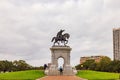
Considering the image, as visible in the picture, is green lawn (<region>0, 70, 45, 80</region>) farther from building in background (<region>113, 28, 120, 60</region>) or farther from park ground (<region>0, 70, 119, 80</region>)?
building in background (<region>113, 28, 120, 60</region>)

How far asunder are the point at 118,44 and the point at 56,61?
322 ft

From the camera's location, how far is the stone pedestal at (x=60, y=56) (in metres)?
70.3

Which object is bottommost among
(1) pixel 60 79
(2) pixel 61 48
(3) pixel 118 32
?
(1) pixel 60 79

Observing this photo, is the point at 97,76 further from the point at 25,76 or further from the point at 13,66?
the point at 13,66

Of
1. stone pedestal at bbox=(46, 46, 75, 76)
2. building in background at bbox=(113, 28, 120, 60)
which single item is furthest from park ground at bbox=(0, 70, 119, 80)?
building in background at bbox=(113, 28, 120, 60)

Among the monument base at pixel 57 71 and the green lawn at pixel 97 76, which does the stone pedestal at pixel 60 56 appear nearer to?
the monument base at pixel 57 71

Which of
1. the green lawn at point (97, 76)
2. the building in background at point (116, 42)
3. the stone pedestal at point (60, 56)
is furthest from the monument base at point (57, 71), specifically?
the building in background at point (116, 42)

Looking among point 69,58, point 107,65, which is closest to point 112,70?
point 107,65

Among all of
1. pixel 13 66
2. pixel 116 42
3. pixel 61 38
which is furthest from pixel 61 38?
pixel 116 42

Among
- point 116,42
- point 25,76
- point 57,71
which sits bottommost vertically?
point 25,76

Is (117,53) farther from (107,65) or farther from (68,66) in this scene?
(68,66)

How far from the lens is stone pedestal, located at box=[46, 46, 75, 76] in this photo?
231 feet

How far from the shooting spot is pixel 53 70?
231 ft

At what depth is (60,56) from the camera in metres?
71.6
